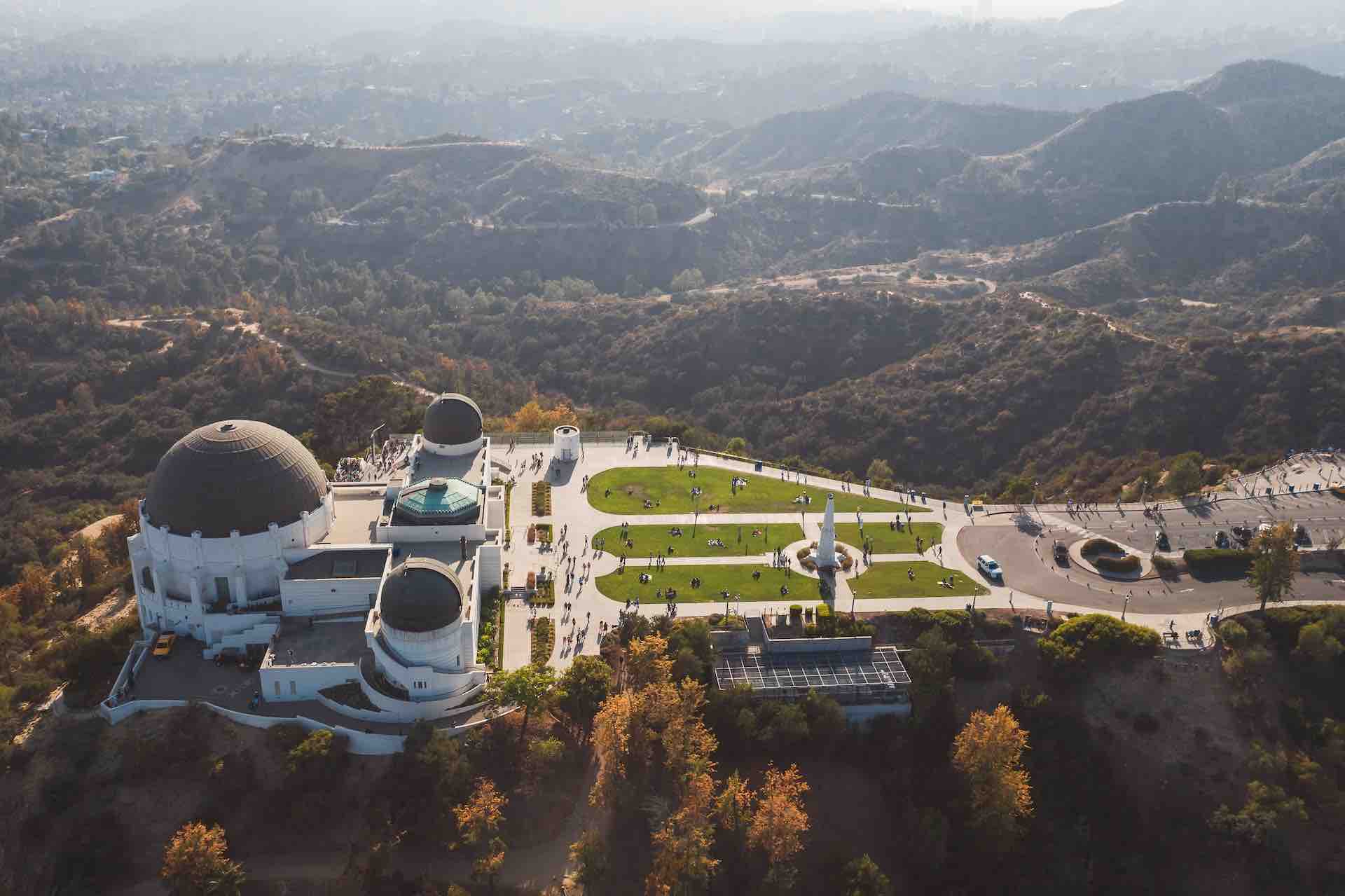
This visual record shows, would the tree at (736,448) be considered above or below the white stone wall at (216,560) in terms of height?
below

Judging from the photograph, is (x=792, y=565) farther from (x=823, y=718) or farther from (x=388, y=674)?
(x=388, y=674)

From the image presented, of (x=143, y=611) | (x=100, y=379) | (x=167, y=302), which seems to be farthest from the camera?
(x=167, y=302)

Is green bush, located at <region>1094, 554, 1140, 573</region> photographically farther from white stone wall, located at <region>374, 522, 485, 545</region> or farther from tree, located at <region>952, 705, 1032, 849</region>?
white stone wall, located at <region>374, 522, 485, 545</region>

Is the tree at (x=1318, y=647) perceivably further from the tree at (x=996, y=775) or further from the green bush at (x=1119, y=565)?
the tree at (x=996, y=775)

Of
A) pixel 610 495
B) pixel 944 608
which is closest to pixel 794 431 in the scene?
pixel 610 495

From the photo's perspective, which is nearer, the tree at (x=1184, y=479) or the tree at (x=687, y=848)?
the tree at (x=687, y=848)

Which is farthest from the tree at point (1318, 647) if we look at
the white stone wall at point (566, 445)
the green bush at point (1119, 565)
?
the white stone wall at point (566, 445)
